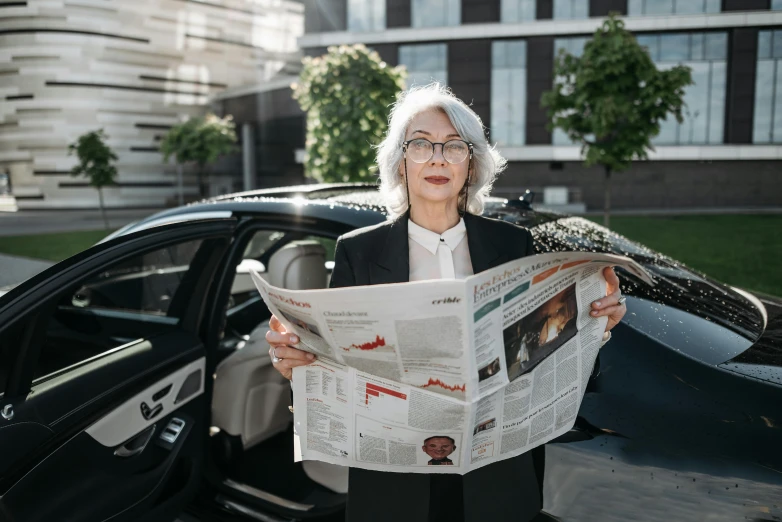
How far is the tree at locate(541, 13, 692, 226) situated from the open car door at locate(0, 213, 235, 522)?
10.9 metres

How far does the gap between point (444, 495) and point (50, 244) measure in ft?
53.8

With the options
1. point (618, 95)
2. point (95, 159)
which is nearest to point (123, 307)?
point (618, 95)

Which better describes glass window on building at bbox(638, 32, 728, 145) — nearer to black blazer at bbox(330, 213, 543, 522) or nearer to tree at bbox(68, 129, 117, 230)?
tree at bbox(68, 129, 117, 230)

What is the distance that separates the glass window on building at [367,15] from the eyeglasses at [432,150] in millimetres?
27094

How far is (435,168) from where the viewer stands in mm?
1425

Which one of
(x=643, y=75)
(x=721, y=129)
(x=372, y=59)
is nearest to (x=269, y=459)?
(x=372, y=59)

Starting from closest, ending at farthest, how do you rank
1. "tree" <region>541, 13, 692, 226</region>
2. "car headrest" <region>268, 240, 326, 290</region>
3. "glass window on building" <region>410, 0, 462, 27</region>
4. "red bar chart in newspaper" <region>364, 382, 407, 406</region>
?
"red bar chart in newspaper" <region>364, 382, 407, 406</region>
"car headrest" <region>268, 240, 326, 290</region>
"tree" <region>541, 13, 692, 226</region>
"glass window on building" <region>410, 0, 462, 27</region>

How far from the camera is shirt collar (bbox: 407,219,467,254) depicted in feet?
4.83

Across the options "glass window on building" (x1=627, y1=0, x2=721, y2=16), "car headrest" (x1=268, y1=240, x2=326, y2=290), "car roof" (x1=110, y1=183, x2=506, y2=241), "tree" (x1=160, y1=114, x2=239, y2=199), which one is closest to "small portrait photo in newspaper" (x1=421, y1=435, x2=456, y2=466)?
"car roof" (x1=110, y1=183, x2=506, y2=241)

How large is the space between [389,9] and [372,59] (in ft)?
55.0

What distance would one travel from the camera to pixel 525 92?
26234 mm

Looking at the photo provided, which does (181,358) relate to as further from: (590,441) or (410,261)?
(590,441)

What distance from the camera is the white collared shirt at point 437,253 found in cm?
147

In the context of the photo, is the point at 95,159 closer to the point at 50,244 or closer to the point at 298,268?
the point at 50,244
